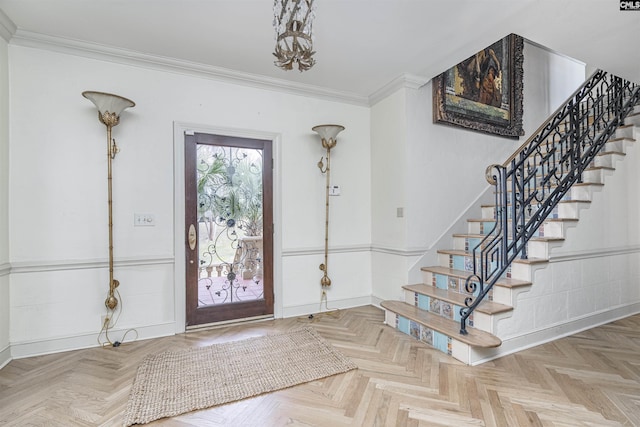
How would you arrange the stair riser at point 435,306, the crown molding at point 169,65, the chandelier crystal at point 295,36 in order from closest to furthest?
1. the chandelier crystal at point 295,36
2. the crown molding at point 169,65
3. the stair riser at point 435,306

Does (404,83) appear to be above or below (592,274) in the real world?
above

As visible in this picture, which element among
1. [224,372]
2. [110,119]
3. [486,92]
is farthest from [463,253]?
[110,119]

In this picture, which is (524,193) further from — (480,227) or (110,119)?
(110,119)

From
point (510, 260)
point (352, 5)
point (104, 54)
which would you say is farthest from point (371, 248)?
point (104, 54)

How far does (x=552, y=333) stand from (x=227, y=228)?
3.35 m

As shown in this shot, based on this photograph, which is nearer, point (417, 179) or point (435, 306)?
point (435, 306)

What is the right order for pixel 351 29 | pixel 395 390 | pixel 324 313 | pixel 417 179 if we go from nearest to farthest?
pixel 395 390, pixel 351 29, pixel 417 179, pixel 324 313

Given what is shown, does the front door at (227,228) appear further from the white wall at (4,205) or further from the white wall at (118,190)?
the white wall at (4,205)

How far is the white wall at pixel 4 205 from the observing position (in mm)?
2447

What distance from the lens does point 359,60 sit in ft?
10.4

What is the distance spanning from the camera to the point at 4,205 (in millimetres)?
2502

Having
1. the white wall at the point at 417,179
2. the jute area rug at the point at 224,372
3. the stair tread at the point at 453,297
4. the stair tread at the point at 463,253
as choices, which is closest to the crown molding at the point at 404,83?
the white wall at the point at 417,179

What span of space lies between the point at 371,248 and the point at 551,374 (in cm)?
223

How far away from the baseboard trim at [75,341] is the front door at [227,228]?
0.29 meters
